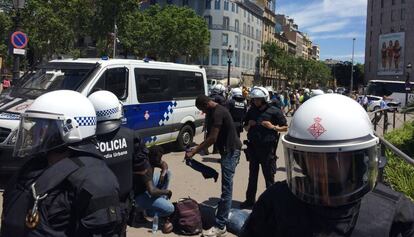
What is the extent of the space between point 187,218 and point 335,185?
14.0ft

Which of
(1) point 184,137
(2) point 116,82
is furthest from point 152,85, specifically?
(1) point 184,137

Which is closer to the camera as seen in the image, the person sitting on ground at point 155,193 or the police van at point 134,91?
the person sitting on ground at point 155,193

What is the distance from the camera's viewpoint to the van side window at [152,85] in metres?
9.90

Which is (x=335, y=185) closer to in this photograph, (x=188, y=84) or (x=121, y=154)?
(x=121, y=154)

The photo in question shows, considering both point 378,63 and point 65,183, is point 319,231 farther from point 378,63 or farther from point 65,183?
point 378,63

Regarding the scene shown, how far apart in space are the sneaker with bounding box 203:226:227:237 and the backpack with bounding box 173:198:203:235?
0.14 metres

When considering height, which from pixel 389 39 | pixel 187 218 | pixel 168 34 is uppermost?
pixel 389 39

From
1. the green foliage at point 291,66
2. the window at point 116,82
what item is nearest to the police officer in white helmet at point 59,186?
the window at point 116,82

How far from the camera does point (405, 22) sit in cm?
9462

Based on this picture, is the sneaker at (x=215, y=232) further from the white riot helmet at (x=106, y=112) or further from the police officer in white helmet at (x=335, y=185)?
the police officer in white helmet at (x=335, y=185)

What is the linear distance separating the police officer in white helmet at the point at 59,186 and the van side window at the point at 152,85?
759 centimetres

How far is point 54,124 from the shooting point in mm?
2242

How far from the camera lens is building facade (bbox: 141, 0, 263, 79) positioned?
248ft

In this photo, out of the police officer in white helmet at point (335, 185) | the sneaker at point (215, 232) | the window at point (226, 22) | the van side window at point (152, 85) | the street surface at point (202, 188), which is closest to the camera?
the police officer in white helmet at point (335, 185)
